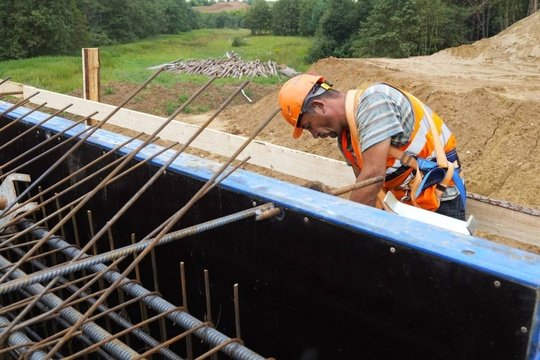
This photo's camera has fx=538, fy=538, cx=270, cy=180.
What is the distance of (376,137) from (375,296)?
1147 mm

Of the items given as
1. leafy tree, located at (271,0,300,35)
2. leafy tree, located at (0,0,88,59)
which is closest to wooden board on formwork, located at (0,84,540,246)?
leafy tree, located at (0,0,88,59)

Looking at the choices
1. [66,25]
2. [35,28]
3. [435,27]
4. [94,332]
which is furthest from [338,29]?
[94,332]

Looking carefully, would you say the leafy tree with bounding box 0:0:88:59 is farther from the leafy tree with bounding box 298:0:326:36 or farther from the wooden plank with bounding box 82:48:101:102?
the wooden plank with bounding box 82:48:101:102

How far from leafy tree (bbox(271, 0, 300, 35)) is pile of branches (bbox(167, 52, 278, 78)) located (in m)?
42.3

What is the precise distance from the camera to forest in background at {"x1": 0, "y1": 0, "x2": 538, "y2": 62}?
30.8 metres

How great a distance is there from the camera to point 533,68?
1827cm

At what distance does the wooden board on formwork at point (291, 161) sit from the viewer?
3590 mm

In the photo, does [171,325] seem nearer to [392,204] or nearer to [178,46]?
[392,204]

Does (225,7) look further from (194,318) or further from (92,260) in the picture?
(92,260)

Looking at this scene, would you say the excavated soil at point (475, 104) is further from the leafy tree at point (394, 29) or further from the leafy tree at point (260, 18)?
the leafy tree at point (260, 18)

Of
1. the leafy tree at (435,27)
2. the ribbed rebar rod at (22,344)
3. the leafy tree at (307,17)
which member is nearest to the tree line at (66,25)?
the leafy tree at (307,17)

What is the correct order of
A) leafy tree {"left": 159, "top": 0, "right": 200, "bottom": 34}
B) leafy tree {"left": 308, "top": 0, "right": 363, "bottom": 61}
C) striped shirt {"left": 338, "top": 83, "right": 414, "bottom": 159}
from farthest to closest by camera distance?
leafy tree {"left": 159, "top": 0, "right": 200, "bottom": 34}
leafy tree {"left": 308, "top": 0, "right": 363, "bottom": 61}
striped shirt {"left": 338, "top": 83, "right": 414, "bottom": 159}

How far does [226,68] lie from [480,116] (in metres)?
19.9

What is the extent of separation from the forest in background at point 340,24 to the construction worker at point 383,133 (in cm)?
2864
